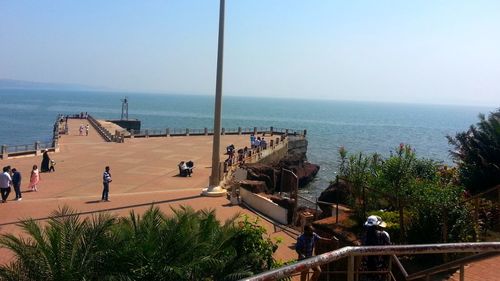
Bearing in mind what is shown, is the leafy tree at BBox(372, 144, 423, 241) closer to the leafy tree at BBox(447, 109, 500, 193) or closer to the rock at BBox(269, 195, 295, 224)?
the leafy tree at BBox(447, 109, 500, 193)

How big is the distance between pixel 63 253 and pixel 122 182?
16.4 meters

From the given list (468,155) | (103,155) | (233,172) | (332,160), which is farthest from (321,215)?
(332,160)

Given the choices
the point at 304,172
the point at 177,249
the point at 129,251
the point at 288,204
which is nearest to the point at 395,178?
the point at 288,204

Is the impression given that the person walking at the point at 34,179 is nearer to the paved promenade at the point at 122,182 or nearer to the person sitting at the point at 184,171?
the paved promenade at the point at 122,182

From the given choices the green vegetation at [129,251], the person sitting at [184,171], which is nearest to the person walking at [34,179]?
the person sitting at [184,171]

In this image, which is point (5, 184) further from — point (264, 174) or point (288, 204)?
→ point (264, 174)

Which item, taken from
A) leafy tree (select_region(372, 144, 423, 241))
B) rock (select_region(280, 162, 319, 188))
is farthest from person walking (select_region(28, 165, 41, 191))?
rock (select_region(280, 162, 319, 188))

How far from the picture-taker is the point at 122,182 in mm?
22172

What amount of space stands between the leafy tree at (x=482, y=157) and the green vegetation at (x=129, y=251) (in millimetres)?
7735

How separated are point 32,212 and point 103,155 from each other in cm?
1682

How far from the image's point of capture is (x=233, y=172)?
24.6 meters

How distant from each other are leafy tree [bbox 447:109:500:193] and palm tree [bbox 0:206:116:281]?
9667 mm

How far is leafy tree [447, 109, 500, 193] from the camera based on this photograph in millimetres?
12320

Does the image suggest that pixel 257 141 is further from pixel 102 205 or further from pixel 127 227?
pixel 127 227
